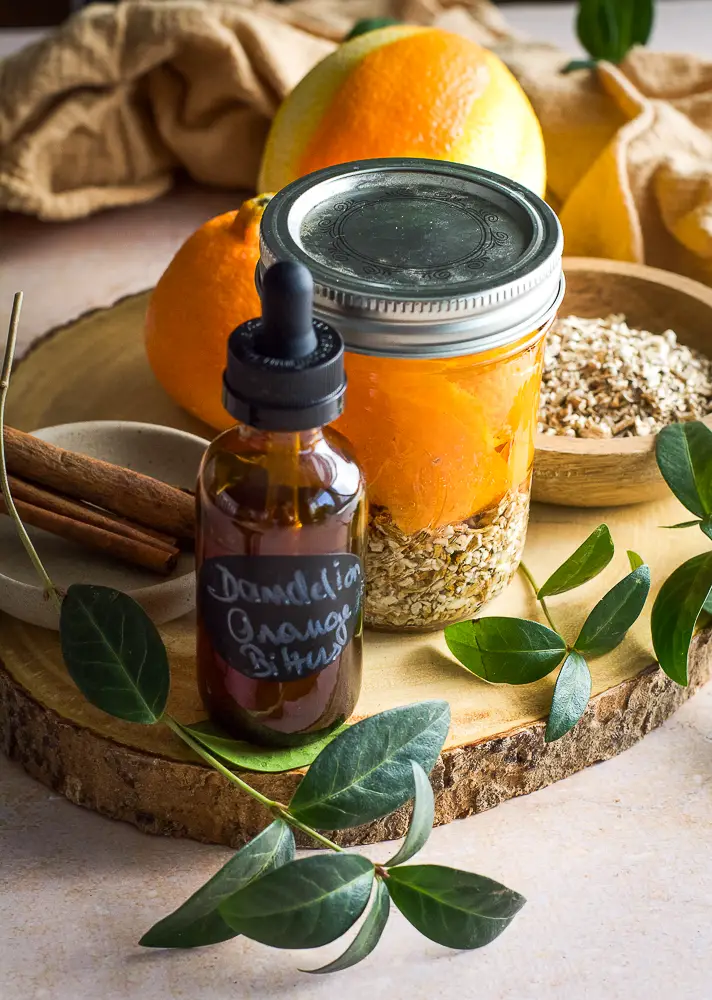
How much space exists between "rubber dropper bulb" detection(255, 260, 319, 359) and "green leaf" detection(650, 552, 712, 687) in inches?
13.1

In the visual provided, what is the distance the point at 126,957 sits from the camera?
673 millimetres

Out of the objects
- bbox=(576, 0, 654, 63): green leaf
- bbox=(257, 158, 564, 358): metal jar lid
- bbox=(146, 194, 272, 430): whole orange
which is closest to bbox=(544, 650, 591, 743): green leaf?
bbox=(257, 158, 564, 358): metal jar lid

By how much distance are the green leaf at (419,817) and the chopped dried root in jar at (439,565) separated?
16cm

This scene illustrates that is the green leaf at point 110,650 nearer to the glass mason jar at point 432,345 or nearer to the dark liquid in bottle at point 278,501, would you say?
the dark liquid in bottle at point 278,501

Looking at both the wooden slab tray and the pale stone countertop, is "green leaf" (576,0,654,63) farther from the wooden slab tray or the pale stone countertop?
the pale stone countertop

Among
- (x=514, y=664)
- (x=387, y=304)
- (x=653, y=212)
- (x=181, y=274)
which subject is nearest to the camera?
(x=387, y=304)

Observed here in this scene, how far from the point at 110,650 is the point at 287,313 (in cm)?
24

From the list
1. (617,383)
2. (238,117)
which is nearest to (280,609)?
(617,383)

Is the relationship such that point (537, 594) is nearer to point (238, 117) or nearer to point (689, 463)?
point (689, 463)

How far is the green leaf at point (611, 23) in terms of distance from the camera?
1.35 meters

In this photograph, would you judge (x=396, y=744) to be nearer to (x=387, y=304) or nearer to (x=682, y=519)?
(x=387, y=304)

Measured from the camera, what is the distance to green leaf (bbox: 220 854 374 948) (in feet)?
1.96

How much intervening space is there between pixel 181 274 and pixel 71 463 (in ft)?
0.59

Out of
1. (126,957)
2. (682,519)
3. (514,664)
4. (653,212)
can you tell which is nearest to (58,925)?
(126,957)
